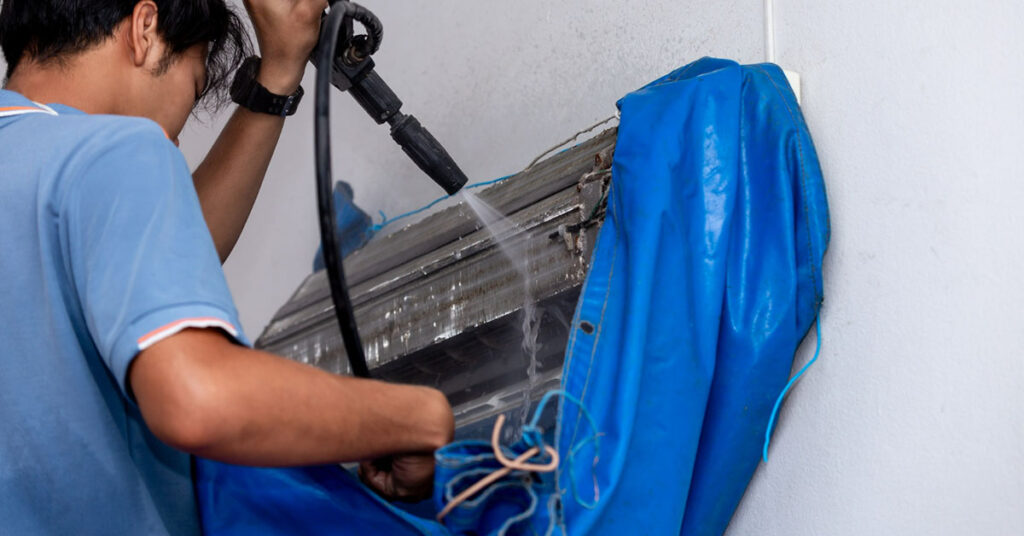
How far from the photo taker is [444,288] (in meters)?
1.41

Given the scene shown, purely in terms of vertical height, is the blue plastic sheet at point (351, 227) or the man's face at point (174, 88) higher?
the man's face at point (174, 88)

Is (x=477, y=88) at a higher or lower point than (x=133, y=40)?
lower

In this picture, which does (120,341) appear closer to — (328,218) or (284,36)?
(328,218)

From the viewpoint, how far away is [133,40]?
45.5 inches

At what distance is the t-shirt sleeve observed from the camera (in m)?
0.80

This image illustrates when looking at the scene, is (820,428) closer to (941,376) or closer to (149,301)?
(941,376)

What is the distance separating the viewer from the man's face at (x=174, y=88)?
1.19 meters

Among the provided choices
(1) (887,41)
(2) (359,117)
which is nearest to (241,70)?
(2) (359,117)

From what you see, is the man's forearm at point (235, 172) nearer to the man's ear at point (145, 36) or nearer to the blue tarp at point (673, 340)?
the man's ear at point (145, 36)

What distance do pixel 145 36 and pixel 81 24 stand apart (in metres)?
0.07

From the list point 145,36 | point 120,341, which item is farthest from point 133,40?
point 120,341

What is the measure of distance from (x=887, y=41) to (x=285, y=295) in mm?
1380

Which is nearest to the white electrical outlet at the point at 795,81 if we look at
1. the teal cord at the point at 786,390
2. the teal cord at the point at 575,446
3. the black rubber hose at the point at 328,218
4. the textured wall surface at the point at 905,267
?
the textured wall surface at the point at 905,267

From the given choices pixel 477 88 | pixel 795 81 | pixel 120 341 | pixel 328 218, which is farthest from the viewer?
pixel 477 88
